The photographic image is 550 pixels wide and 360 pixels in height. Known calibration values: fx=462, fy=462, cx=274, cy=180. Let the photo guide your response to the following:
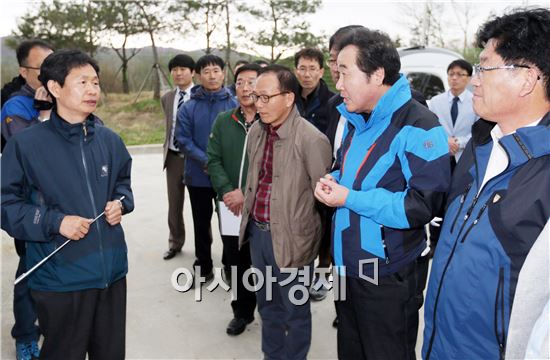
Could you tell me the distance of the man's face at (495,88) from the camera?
1354mm

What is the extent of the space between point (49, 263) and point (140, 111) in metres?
15.8

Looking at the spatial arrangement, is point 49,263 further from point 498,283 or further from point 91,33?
point 91,33

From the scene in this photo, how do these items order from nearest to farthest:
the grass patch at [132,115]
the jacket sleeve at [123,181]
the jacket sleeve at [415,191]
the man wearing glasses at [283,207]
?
the jacket sleeve at [415,191], the jacket sleeve at [123,181], the man wearing glasses at [283,207], the grass patch at [132,115]

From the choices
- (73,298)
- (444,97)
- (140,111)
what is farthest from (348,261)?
(140,111)

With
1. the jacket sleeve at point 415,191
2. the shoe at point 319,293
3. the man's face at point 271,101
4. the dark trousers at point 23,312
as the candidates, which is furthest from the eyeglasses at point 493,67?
→ the dark trousers at point 23,312

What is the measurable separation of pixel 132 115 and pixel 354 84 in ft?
52.0

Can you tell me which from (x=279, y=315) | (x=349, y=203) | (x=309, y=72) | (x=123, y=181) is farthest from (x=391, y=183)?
(x=309, y=72)

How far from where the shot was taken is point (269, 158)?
100 inches

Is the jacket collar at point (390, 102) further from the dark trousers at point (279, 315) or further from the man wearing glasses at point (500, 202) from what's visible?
the dark trousers at point (279, 315)

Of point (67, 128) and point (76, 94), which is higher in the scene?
point (76, 94)

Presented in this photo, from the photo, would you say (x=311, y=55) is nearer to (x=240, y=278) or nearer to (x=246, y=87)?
(x=246, y=87)

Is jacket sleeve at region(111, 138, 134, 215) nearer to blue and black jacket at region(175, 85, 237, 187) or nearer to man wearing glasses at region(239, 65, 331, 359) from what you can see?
man wearing glasses at region(239, 65, 331, 359)

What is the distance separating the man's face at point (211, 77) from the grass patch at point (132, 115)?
1011 centimetres

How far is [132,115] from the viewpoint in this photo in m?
16.6
